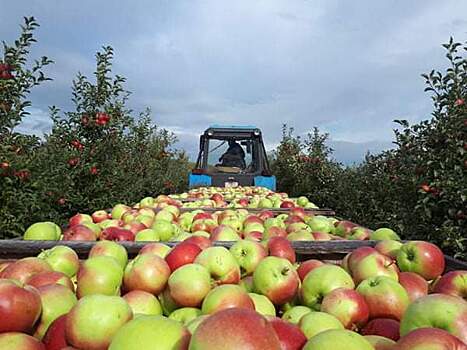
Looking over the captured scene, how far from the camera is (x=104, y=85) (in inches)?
288

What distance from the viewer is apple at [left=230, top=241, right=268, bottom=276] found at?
6.91 ft

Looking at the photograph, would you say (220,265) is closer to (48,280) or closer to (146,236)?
(48,280)

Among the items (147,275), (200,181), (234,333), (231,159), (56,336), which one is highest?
(231,159)

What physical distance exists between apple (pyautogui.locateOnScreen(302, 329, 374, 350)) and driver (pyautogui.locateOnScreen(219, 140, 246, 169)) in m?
10.3

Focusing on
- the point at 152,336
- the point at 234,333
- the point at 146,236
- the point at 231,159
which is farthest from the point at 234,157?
the point at 234,333

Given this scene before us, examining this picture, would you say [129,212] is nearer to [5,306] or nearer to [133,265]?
[133,265]

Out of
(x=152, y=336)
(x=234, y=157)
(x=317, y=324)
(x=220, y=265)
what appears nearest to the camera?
(x=152, y=336)

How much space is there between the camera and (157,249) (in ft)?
7.24

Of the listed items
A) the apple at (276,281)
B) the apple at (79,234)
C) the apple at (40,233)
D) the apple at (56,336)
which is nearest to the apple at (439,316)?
the apple at (276,281)

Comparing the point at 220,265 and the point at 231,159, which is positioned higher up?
the point at 231,159

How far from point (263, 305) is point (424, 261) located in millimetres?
935

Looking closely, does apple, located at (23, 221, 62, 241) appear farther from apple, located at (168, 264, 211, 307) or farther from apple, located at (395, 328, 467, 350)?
apple, located at (395, 328, 467, 350)

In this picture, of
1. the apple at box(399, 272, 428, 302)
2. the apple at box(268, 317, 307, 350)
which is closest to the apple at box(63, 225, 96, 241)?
the apple at box(268, 317, 307, 350)

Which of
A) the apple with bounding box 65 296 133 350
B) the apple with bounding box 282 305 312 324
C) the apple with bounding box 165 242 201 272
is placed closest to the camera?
the apple with bounding box 65 296 133 350
